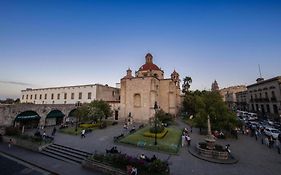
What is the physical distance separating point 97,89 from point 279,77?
4333 centimetres

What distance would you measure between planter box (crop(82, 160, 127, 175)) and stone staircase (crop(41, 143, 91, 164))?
129cm

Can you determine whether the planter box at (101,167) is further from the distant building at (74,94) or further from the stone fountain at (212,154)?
the distant building at (74,94)

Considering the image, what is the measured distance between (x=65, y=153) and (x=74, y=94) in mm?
28797

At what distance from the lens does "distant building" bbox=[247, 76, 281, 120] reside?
3603 cm

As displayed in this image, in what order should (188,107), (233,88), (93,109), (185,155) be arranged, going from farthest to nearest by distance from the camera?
(233,88), (188,107), (93,109), (185,155)

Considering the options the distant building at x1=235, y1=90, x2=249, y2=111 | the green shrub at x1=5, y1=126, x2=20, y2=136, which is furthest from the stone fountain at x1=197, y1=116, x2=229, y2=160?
the distant building at x1=235, y1=90, x2=249, y2=111

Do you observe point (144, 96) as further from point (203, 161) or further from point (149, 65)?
point (203, 161)

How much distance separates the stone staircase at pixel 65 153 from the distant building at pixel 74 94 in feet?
72.2

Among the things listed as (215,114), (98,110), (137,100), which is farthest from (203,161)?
(137,100)

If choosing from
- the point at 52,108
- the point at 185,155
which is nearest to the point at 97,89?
the point at 52,108

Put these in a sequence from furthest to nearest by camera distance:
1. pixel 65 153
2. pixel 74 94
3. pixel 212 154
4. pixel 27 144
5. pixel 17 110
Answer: pixel 74 94 → pixel 17 110 → pixel 27 144 → pixel 65 153 → pixel 212 154

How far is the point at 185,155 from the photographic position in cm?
1442

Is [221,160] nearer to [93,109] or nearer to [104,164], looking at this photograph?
[104,164]

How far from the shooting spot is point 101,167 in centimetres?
1180
